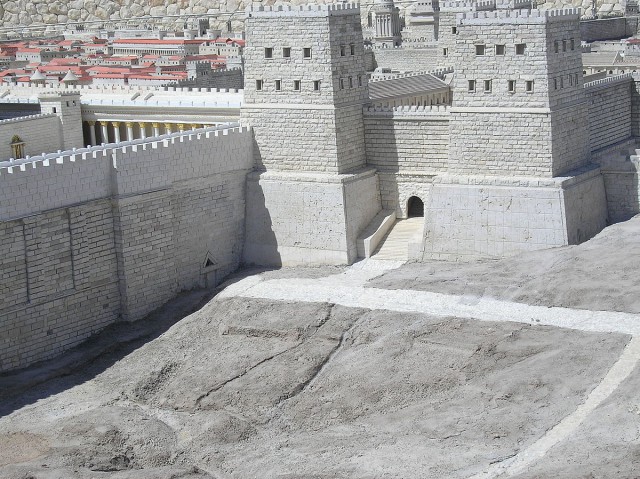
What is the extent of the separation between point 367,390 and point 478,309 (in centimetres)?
433

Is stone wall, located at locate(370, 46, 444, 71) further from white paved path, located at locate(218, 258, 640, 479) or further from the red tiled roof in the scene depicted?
white paved path, located at locate(218, 258, 640, 479)

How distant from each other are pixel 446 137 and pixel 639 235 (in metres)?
6.36

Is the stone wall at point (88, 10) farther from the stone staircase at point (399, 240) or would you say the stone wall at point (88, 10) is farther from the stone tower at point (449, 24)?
the stone staircase at point (399, 240)

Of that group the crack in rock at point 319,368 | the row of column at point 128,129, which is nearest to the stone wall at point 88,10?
the row of column at point 128,129

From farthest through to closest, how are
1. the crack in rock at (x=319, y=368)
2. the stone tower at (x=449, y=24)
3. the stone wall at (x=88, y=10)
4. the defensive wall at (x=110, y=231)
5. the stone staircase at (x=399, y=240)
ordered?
the stone wall at (x=88, y=10) → the stone tower at (x=449, y=24) → the stone staircase at (x=399, y=240) → the defensive wall at (x=110, y=231) → the crack in rock at (x=319, y=368)

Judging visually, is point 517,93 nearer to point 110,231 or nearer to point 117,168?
point 117,168

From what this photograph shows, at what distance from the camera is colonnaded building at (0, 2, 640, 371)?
36.1m

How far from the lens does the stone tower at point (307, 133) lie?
39.9 metres

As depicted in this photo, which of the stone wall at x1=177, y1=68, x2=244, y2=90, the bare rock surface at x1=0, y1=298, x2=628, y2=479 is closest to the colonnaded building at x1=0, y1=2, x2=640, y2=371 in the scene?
the bare rock surface at x1=0, y1=298, x2=628, y2=479

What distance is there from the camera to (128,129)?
158ft

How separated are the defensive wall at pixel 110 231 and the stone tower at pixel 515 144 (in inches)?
251

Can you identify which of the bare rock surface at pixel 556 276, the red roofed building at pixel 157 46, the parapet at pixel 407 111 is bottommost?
the bare rock surface at pixel 556 276

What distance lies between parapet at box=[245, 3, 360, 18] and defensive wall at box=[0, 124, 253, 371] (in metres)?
3.51

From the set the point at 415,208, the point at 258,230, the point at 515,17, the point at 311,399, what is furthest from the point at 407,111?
the point at 311,399
